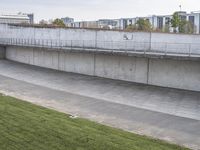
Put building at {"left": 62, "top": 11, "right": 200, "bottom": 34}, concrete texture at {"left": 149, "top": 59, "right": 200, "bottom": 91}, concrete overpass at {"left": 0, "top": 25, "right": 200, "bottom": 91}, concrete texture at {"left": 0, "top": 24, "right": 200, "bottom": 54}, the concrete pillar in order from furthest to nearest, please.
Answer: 1. building at {"left": 62, "top": 11, "right": 200, "bottom": 34}
2. the concrete pillar
3. concrete texture at {"left": 0, "top": 24, "right": 200, "bottom": 54}
4. concrete overpass at {"left": 0, "top": 25, "right": 200, "bottom": 91}
5. concrete texture at {"left": 149, "top": 59, "right": 200, "bottom": 91}

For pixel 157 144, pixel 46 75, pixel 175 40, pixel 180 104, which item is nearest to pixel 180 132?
pixel 157 144

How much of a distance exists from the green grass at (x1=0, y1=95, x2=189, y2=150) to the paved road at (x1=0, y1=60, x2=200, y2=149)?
2.43 metres

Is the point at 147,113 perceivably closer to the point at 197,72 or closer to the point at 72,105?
the point at 72,105

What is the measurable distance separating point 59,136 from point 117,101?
11.3 metres

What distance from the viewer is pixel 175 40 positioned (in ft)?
91.1

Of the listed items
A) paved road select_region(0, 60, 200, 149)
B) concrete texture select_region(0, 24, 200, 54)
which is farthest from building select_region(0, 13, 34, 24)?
paved road select_region(0, 60, 200, 149)

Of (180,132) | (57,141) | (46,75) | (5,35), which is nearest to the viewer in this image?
(57,141)

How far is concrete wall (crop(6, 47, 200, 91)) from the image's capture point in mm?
26609

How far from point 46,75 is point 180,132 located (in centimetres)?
1937

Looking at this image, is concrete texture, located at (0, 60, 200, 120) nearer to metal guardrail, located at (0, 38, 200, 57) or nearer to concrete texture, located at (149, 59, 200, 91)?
concrete texture, located at (149, 59, 200, 91)

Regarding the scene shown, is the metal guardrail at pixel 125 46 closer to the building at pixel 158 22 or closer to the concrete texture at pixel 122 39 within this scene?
the concrete texture at pixel 122 39

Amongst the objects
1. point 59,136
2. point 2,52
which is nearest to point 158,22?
point 2,52

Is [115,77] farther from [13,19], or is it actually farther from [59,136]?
[13,19]

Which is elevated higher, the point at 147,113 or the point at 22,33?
the point at 22,33
